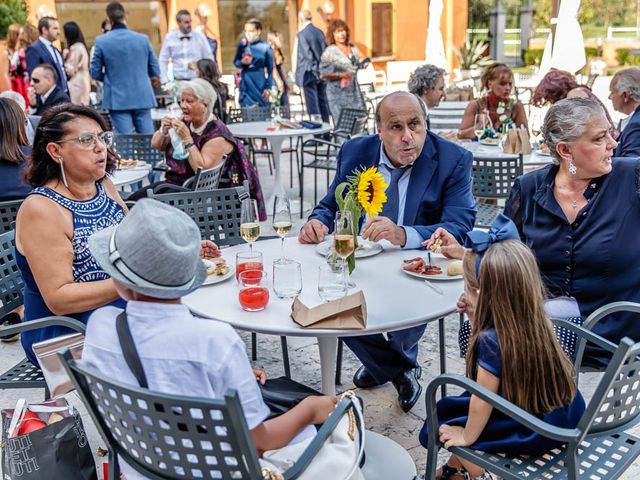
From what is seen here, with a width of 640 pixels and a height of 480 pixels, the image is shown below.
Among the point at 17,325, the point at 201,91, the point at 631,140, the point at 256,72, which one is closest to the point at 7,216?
the point at 17,325

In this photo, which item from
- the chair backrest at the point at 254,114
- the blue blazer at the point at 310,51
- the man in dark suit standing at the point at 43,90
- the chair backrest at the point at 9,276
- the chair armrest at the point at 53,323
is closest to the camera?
the chair armrest at the point at 53,323

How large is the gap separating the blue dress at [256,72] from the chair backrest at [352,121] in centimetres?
234

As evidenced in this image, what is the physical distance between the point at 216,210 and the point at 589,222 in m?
1.77

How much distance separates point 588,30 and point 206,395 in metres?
25.9

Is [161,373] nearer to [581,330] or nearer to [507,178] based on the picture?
[581,330]

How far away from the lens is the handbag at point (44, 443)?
7.25 feet

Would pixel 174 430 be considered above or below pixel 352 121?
below

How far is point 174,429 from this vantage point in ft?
4.93

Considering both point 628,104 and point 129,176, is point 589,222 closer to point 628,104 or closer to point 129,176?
point 628,104

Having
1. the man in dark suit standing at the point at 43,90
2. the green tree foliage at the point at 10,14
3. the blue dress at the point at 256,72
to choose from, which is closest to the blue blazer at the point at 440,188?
the man in dark suit standing at the point at 43,90

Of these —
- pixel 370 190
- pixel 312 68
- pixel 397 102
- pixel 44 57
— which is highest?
pixel 44 57

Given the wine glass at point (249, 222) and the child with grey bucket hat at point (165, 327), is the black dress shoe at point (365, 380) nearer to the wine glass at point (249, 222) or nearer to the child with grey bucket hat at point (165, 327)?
the wine glass at point (249, 222)

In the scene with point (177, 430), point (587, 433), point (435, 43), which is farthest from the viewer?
point (435, 43)

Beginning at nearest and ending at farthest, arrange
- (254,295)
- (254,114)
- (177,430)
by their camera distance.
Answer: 1. (177,430)
2. (254,295)
3. (254,114)
